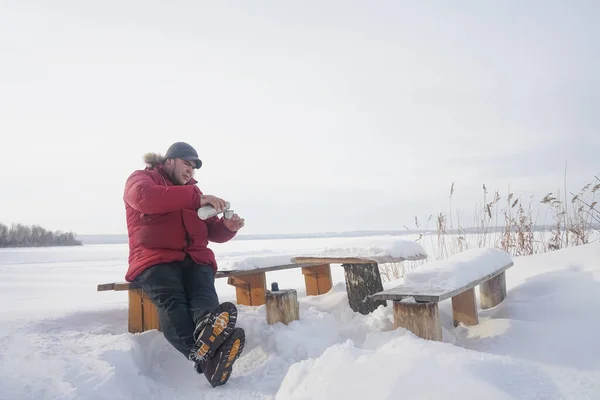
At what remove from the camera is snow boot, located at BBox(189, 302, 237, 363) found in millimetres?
2125

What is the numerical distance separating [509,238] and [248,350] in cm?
435

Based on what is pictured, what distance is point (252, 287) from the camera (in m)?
3.64

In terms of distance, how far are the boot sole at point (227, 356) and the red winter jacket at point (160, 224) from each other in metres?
0.78

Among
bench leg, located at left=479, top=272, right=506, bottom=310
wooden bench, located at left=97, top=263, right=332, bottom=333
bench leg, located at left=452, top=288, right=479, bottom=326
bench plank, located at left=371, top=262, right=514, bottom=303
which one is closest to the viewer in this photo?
bench plank, located at left=371, top=262, right=514, bottom=303

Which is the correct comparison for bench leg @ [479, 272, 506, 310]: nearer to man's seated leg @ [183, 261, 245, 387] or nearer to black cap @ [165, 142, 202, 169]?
man's seated leg @ [183, 261, 245, 387]

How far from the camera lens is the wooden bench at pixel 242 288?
2.88m

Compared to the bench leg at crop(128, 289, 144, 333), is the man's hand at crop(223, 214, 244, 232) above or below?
above

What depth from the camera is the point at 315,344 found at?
8.79 feet

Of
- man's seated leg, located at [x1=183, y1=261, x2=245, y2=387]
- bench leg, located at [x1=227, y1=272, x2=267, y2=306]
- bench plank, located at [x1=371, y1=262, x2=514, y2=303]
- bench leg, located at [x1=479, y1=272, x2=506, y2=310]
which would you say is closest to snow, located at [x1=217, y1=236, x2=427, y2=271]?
bench leg, located at [x1=227, y1=272, x2=267, y2=306]

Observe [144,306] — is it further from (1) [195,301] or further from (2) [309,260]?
(2) [309,260]

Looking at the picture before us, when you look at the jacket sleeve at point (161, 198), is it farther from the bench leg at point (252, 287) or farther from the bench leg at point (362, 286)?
the bench leg at point (362, 286)

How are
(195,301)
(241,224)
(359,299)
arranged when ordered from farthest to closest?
(359,299) < (241,224) < (195,301)

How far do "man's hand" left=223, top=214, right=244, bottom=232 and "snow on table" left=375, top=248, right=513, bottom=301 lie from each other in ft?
3.88

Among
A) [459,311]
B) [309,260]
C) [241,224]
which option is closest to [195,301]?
[241,224]
